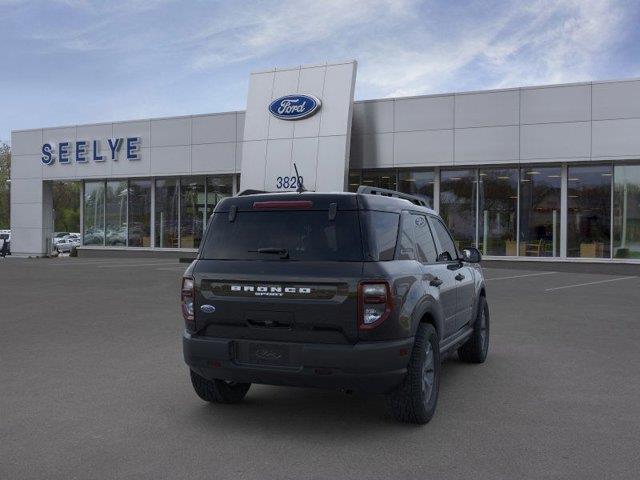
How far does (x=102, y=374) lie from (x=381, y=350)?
3.60 metres

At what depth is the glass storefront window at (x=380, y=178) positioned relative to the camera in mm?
26719

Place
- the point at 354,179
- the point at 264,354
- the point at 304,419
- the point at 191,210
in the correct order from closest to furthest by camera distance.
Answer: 1. the point at 264,354
2. the point at 304,419
3. the point at 354,179
4. the point at 191,210

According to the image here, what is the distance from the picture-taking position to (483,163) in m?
24.1

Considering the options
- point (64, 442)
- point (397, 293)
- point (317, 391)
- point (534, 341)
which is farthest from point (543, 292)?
point (64, 442)

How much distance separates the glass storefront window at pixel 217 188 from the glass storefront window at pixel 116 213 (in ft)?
16.6

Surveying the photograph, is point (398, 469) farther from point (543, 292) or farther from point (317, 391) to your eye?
point (543, 292)

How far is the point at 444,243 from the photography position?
22.7 ft

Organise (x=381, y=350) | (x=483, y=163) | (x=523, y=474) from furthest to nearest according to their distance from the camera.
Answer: (x=483, y=163) < (x=381, y=350) < (x=523, y=474)

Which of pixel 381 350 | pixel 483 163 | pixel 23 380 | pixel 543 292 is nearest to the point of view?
pixel 381 350

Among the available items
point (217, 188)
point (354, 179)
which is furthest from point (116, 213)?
point (354, 179)

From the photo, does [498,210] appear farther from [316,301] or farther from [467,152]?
[316,301]

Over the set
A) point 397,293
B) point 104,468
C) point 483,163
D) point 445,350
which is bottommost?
point 104,468

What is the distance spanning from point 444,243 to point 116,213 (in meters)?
28.3

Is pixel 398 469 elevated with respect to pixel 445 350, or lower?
lower
